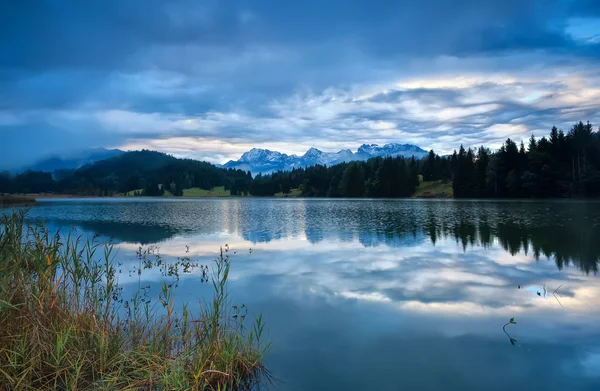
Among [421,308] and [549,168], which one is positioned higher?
[549,168]

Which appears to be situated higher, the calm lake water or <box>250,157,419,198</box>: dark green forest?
<box>250,157,419,198</box>: dark green forest

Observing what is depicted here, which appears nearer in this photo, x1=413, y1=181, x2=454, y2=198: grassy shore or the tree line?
the tree line

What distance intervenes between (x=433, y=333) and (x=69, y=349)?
815 cm

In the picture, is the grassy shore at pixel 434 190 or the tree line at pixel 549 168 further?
the grassy shore at pixel 434 190

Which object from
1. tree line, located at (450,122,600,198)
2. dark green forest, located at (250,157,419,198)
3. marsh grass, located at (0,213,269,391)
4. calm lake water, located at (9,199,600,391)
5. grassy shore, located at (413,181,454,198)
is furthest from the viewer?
dark green forest, located at (250,157,419,198)

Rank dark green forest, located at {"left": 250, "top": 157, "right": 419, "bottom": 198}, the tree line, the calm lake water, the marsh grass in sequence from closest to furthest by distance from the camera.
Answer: the marsh grass, the calm lake water, the tree line, dark green forest, located at {"left": 250, "top": 157, "right": 419, "bottom": 198}

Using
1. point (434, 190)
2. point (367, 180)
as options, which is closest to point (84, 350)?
point (434, 190)

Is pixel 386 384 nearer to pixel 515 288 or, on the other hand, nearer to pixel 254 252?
pixel 515 288

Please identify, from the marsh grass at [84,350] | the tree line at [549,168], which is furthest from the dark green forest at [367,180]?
the marsh grass at [84,350]

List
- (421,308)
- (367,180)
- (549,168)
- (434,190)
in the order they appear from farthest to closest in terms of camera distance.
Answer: (367,180), (434,190), (549,168), (421,308)

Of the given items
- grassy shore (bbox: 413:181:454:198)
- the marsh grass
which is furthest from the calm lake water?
grassy shore (bbox: 413:181:454:198)

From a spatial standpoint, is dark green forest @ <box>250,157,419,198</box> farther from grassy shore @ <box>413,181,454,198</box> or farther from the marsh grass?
the marsh grass

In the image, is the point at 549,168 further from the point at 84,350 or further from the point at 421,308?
the point at 84,350

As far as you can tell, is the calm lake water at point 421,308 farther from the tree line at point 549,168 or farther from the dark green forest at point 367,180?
the dark green forest at point 367,180
